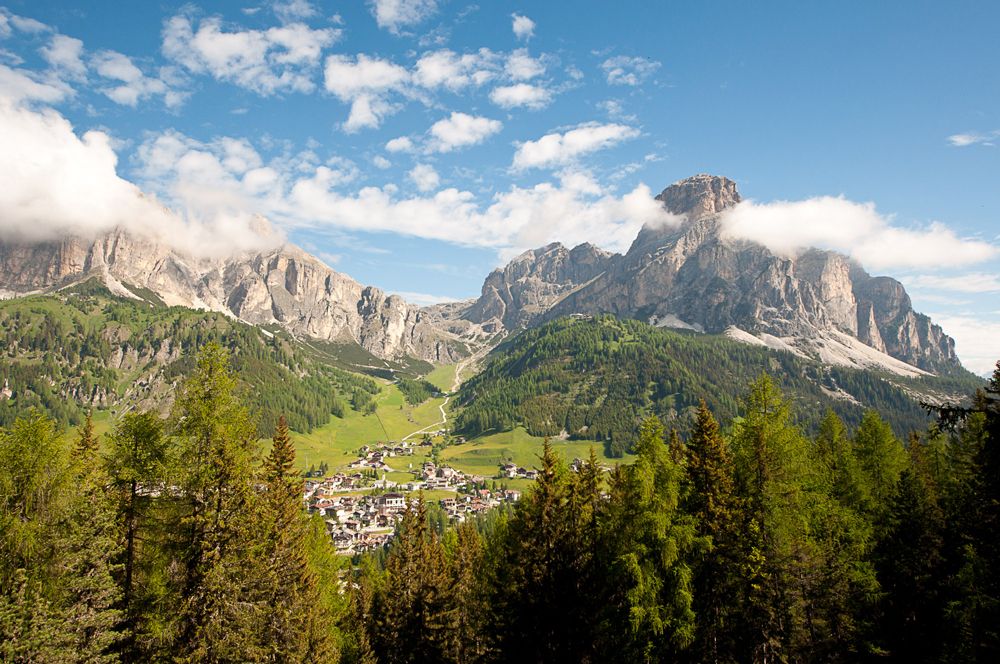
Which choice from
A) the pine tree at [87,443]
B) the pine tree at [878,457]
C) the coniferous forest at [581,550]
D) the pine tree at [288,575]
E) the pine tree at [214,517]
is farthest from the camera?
the pine tree at [878,457]

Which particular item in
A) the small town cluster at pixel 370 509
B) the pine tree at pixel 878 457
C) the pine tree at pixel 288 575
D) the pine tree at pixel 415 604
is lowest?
the small town cluster at pixel 370 509

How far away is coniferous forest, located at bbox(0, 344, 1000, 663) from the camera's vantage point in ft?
73.8

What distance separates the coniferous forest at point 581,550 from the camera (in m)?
22.5

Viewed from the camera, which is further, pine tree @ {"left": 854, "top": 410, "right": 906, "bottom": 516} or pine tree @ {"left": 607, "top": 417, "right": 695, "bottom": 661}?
pine tree @ {"left": 854, "top": 410, "right": 906, "bottom": 516}

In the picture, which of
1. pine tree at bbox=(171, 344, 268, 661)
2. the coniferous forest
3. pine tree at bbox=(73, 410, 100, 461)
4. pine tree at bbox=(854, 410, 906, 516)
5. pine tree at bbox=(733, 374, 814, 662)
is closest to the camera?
pine tree at bbox=(171, 344, 268, 661)

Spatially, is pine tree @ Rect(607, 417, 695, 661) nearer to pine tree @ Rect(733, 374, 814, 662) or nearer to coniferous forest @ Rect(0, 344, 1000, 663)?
coniferous forest @ Rect(0, 344, 1000, 663)

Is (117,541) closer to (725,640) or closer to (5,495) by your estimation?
(5,495)

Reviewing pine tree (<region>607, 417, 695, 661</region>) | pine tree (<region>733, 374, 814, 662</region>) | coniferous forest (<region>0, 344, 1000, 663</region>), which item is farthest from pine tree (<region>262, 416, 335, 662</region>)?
pine tree (<region>733, 374, 814, 662</region>)

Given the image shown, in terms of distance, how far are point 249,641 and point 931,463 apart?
53.7 m

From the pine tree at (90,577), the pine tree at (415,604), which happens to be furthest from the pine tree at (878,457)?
the pine tree at (90,577)

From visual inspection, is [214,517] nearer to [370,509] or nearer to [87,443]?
[87,443]

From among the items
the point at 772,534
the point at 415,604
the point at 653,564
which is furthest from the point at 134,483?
the point at 772,534

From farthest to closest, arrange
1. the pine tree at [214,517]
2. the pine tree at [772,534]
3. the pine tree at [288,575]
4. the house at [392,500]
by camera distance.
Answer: the house at [392,500] < the pine tree at [288,575] < the pine tree at [772,534] < the pine tree at [214,517]

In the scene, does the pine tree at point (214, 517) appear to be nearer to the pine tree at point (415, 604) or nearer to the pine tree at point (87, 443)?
the pine tree at point (87, 443)
